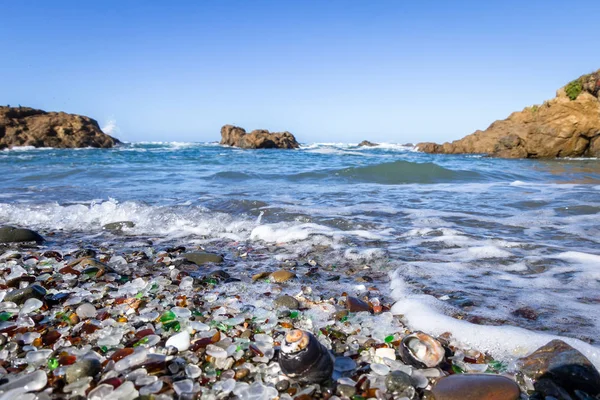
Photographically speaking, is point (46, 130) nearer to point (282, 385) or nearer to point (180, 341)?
point (180, 341)

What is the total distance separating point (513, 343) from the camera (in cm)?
183

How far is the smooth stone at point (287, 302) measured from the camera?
2.27 meters

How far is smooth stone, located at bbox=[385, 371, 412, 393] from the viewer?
4.81ft

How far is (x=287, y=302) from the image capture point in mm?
2297

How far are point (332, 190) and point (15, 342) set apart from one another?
22.9 feet

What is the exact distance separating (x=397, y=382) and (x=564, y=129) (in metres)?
26.8

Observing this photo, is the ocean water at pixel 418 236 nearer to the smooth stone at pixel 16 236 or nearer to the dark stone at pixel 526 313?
the dark stone at pixel 526 313

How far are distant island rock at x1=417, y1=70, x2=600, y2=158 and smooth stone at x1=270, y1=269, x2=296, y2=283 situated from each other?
84.3ft

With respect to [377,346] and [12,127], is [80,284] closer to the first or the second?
[377,346]

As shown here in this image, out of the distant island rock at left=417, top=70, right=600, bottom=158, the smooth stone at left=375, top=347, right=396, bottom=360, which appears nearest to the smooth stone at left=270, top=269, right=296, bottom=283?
the smooth stone at left=375, top=347, right=396, bottom=360

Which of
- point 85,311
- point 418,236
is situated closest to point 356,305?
point 85,311

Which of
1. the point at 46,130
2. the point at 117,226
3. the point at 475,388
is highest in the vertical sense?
the point at 46,130

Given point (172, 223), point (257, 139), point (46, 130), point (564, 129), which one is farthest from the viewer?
point (257, 139)

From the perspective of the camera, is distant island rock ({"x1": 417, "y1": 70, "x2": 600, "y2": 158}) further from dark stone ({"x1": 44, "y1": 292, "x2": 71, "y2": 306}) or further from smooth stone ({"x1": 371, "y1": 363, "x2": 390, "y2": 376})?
dark stone ({"x1": 44, "y1": 292, "x2": 71, "y2": 306})
